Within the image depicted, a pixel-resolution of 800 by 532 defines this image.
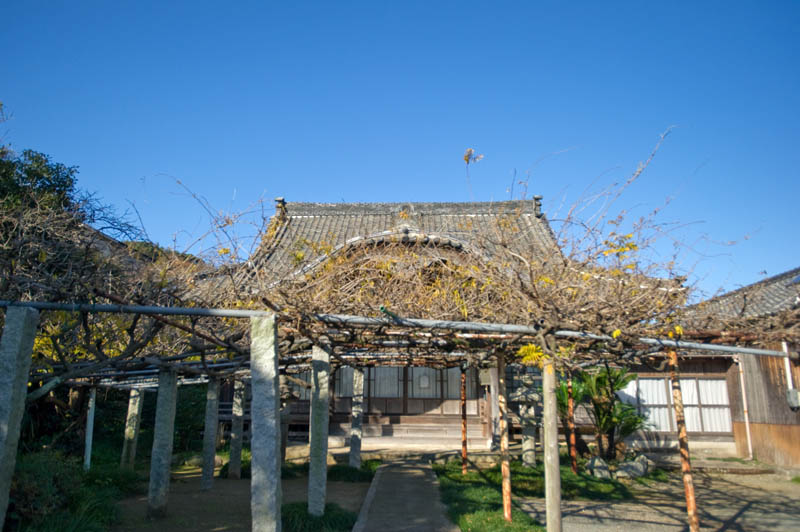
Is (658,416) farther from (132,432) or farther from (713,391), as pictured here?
(132,432)

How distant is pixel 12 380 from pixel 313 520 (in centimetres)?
376

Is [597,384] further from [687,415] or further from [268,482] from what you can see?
[268,482]

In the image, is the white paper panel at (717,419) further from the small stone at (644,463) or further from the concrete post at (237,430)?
the concrete post at (237,430)

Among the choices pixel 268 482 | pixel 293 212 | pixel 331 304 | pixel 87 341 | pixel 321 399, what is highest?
pixel 293 212

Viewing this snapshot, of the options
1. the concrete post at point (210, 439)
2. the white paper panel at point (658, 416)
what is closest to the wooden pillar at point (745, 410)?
the white paper panel at point (658, 416)

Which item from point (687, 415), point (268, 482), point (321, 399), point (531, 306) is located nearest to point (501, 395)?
point (321, 399)

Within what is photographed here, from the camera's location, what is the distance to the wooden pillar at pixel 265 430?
14.1 ft

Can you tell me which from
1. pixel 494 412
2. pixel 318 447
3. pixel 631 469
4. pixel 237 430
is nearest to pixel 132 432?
pixel 237 430

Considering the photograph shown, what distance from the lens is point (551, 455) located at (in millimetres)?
4879

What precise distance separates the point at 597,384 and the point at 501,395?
5.98 m

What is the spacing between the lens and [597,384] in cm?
1272

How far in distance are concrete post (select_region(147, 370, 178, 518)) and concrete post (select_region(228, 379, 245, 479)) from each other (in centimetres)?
386

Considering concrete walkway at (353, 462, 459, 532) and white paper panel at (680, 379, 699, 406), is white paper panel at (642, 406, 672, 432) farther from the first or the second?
concrete walkway at (353, 462, 459, 532)

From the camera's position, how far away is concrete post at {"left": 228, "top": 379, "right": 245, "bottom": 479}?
36.9 ft
